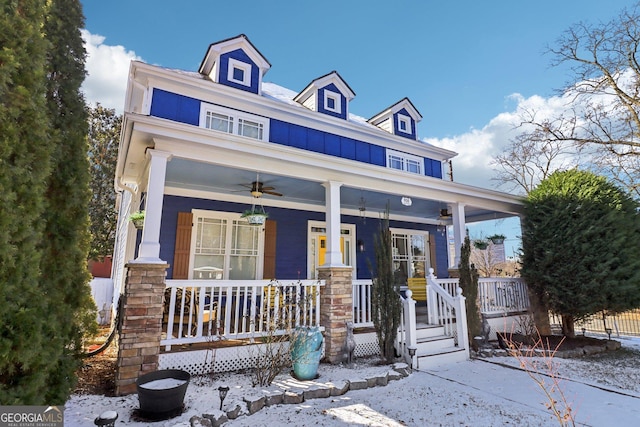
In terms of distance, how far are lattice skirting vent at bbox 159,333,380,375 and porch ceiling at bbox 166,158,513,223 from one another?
2920 millimetres

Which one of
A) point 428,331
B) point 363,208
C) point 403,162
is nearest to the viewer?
point 428,331

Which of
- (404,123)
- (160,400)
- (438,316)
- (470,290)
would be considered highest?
(404,123)

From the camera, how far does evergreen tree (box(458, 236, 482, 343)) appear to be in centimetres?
640

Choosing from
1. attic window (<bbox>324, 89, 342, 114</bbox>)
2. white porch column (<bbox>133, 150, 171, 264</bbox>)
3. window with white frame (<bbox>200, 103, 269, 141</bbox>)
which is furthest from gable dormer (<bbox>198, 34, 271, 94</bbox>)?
white porch column (<bbox>133, 150, 171, 264</bbox>)

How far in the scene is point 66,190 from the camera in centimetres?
317

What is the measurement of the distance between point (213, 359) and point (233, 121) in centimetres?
558

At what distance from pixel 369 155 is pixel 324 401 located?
752 centimetres

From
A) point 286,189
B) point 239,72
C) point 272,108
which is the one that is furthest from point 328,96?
point 286,189

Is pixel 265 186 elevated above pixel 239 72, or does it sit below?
below

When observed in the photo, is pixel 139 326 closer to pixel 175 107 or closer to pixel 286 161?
pixel 286 161

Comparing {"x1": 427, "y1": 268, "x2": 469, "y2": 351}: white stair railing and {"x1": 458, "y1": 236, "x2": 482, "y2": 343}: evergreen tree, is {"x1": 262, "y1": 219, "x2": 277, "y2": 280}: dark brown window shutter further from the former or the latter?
{"x1": 458, "y1": 236, "x2": 482, "y2": 343}: evergreen tree

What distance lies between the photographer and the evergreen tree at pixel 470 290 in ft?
21.0

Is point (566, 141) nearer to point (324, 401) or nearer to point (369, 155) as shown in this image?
point (369, 155)

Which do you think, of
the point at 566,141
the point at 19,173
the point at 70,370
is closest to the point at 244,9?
the point at 19,173
